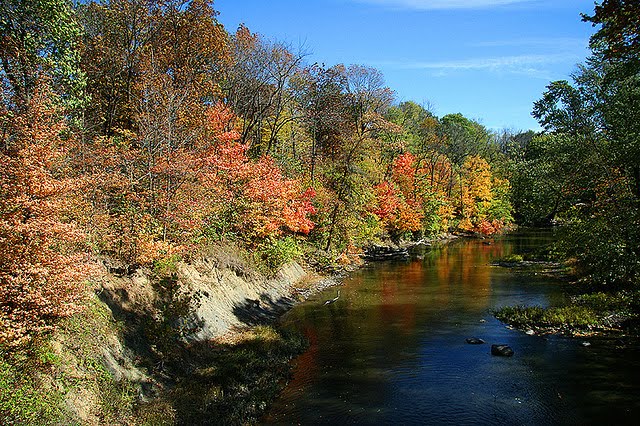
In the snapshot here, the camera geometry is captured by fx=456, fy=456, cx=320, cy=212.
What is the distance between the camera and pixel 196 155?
877 inches

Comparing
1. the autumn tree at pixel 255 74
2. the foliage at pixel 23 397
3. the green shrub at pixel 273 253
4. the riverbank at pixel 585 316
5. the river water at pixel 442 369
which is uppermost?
the autumn tree at pixel 255 74

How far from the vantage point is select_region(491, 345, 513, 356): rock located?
18516 millimetres

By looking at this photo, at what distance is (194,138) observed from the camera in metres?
22.8

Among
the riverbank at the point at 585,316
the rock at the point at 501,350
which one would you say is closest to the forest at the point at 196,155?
the riverbank at the point at 585,316

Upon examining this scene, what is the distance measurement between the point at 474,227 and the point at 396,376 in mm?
56912

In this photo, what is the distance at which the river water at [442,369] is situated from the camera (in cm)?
1370

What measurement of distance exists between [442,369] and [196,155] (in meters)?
14.7

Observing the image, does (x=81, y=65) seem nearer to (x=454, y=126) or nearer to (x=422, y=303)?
(x=422, y=303)

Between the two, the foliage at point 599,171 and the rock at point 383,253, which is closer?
the foliage at point 599,171

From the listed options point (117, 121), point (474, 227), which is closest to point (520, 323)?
point (117, 121)

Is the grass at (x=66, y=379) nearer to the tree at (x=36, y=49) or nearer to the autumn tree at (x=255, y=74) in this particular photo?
the tree at (x=36, y=49)

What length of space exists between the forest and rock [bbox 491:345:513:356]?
7089 millimetres

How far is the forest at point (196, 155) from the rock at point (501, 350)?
23.3ft

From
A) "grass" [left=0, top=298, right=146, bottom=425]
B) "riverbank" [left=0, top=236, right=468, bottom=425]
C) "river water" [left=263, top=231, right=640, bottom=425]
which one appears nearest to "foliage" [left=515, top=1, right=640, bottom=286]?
"river water" [left=263, top=231, right=640, bottom=425]
